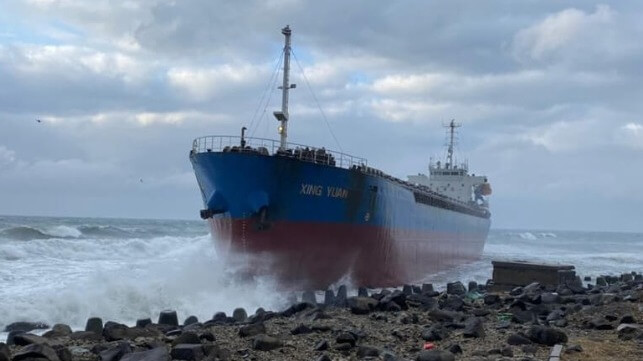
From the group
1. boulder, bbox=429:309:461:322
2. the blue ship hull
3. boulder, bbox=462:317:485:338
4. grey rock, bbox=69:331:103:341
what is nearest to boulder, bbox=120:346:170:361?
grey rock, bbox=69:331:103:341

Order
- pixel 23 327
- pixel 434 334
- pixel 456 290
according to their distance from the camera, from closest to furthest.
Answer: pixel 434 334, pixel 23 327, pixel 456 290

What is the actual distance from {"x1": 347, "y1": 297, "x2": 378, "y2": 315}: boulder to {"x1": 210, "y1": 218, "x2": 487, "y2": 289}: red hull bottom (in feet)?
19.3

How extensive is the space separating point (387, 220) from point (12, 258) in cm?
1396

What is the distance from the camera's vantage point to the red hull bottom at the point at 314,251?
17.9m

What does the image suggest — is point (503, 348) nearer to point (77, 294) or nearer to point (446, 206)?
point (77, 294)

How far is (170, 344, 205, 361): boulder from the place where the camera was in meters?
7.15

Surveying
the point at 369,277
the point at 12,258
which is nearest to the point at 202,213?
the point at 369,277

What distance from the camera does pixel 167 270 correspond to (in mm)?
18109

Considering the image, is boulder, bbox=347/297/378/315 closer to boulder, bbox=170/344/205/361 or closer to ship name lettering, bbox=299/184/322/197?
boulder, bbox=170/344/205/361

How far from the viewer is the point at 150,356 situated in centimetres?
690

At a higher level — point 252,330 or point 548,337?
point 548,337

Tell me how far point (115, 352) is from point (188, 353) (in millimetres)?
792

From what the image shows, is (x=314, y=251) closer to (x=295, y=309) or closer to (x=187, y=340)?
(x=295, y=309)

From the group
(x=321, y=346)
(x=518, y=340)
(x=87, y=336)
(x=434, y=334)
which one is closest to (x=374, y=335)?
(x=434, y=334)
